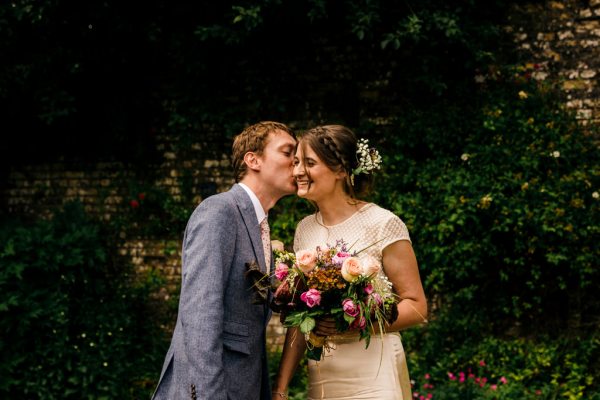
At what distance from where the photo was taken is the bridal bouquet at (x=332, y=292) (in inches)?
95.4

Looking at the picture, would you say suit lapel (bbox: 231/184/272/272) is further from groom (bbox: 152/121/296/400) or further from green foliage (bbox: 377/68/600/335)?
green foliage (bbox: 377/68/600/335)

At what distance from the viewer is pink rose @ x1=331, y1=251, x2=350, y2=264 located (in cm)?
250

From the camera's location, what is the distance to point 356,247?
9.64 ft

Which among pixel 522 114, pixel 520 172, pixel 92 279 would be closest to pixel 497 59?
pixel 522 114

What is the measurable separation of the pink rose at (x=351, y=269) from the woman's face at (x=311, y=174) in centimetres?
65

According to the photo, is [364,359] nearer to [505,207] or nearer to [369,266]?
[369,266]

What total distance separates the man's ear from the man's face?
25mm

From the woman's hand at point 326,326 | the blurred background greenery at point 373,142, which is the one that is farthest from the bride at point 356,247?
the blurred background greenery at point 373,142

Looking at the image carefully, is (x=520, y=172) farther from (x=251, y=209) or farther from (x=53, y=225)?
(x=53, y=225)

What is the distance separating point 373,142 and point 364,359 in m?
3.83

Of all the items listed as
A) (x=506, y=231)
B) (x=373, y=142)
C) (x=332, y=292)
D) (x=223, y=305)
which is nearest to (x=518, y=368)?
(x=506, y=231)

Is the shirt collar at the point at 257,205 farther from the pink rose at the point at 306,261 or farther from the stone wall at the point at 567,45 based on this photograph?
the stone wall at the point at 567,45

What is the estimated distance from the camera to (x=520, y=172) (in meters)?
5.50

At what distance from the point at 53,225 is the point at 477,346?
471cm
